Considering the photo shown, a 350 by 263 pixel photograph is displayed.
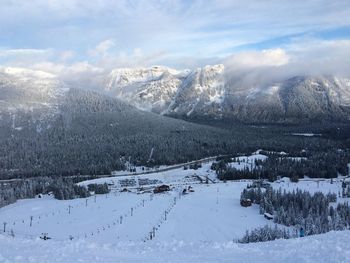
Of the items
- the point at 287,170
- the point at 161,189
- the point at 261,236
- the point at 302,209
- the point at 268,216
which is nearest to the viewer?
the point at 261,236

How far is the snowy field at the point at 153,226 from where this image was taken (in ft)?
103

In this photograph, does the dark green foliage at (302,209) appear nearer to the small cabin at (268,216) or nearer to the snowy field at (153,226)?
the small cabin at (268,216)

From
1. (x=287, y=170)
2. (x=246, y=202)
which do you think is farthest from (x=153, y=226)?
(x=287, y=170)

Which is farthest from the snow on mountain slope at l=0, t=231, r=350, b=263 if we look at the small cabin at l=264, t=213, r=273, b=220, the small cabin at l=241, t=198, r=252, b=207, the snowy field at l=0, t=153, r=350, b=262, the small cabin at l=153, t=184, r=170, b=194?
the small cabin at l=153, t=184, r=170, b=194

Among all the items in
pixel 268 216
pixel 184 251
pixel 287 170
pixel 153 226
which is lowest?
pixel 153 226

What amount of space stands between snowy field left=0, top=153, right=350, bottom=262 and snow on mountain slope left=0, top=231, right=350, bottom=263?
0.06 meters

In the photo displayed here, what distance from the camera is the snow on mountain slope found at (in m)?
29.2

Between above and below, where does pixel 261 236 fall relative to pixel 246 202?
above

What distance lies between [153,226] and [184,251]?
186ft

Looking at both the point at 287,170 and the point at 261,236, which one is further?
the point at 287,170

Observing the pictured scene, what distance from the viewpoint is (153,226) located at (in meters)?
89.6

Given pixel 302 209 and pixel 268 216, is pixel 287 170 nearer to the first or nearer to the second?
pixel 302 209

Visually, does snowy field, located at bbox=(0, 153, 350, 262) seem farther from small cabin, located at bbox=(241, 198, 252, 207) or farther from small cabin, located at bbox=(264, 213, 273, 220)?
small cabin, located at bbox=(264, 213, 273, 220)

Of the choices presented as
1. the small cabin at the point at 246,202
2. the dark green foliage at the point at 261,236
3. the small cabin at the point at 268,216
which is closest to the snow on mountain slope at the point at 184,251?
the dark green foliage at the point at 261,236
